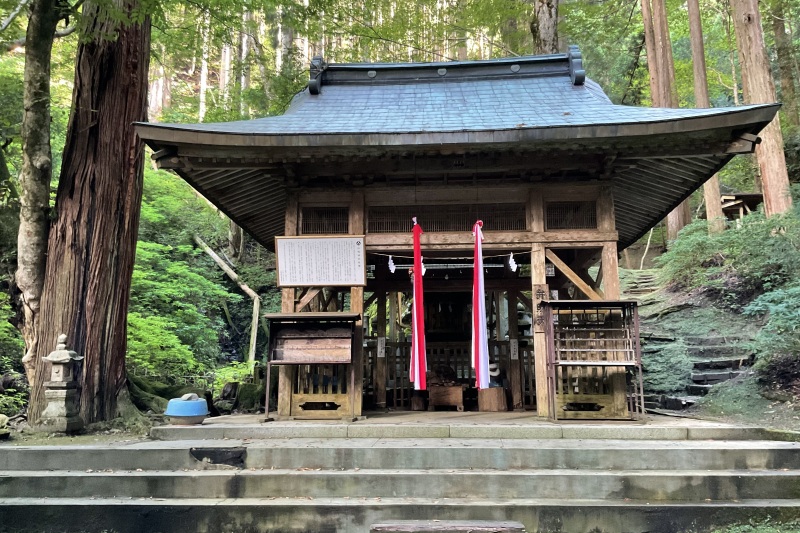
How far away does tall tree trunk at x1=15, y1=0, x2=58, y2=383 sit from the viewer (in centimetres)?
704

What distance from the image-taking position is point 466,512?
496cm

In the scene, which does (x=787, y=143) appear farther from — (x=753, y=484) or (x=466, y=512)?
(x=466, y=512)

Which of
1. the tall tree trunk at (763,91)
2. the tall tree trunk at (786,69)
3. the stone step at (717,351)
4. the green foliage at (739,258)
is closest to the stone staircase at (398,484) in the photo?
the stone step at (717,351)

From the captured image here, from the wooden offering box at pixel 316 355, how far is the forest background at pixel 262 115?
13.2ft

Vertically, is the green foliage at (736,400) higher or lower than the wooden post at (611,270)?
lower

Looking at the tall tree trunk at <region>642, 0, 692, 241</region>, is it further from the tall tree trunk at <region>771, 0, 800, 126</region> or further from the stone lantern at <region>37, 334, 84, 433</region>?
the stone lantern at <region>37, 334, 84, 433</region>

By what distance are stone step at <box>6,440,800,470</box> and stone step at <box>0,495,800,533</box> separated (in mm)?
438

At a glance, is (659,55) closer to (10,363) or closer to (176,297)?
(176,297)

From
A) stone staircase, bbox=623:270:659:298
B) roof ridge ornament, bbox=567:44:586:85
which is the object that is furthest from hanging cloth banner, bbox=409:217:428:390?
stone staircase, bbox=623:270:659:298

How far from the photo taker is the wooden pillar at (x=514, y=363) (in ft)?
30.9

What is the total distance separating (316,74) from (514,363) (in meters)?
6.49

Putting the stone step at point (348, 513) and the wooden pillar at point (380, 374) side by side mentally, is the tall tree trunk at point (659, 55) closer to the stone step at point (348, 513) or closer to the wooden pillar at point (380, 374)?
the wooden pillar at point (380, 374)

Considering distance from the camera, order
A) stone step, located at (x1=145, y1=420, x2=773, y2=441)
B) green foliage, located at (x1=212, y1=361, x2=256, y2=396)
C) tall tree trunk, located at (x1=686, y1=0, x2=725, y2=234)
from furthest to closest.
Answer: tall tree trunk, located at (x1=686, y1=0, x2=725, y2=234) → green foliage, located at (x1=212, y1=361, x2=256, y2=396) → stone step, located at (x1=145, y1=420, x2=773, y2=441)

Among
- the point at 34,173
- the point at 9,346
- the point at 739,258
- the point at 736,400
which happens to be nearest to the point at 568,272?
the point at 736,400
